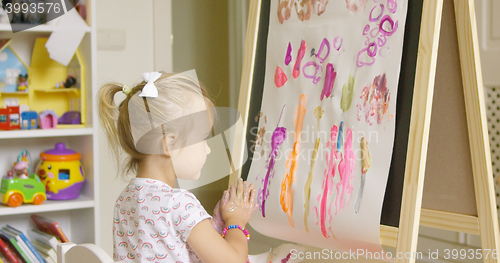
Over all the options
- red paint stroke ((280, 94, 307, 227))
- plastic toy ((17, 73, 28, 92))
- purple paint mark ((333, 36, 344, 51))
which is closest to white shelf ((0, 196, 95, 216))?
plastic toy ((17, 73, 28, 92))

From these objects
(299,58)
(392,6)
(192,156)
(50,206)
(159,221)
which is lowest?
(50,206)

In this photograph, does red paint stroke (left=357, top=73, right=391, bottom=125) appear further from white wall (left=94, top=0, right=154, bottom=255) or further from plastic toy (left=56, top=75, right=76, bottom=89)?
white wall (left=94, top=0, right=154, bottom=255)

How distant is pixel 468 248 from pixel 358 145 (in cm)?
81

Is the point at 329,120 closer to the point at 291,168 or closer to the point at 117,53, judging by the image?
the point at 291,168

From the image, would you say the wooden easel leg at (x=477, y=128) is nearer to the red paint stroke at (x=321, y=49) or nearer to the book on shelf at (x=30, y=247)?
the red paint stroke at (x=321, y=49)

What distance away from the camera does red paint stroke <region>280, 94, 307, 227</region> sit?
1217 millimetres

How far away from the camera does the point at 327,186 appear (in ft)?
3.73

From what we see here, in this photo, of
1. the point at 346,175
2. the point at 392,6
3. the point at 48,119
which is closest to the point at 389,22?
the point at 392,6

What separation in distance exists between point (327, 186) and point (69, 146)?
123cm

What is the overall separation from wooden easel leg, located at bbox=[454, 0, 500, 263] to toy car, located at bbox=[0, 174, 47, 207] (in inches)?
55.8

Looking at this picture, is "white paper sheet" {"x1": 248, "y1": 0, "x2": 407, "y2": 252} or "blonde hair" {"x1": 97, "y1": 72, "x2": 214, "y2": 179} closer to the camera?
"blonde hair" {"x1": 97, "y1": 72, "x2": 214, "y2": 179}

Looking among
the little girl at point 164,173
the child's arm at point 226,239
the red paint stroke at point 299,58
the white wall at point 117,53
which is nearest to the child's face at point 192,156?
the little girl at point 164,173

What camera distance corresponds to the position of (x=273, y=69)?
4.36ft

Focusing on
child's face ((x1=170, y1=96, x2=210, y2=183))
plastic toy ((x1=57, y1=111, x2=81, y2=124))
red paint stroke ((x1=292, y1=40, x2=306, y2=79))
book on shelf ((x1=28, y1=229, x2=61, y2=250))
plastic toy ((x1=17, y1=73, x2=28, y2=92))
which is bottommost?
book on shelf ((x1=28, y1=229, x2=61, y2=250))
